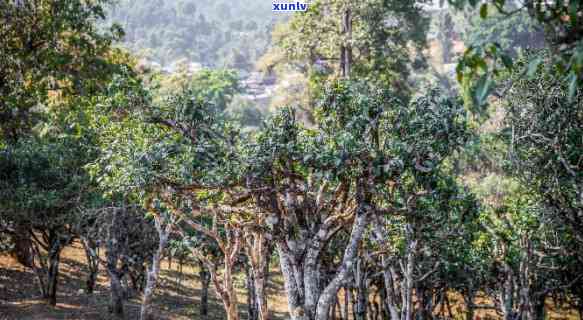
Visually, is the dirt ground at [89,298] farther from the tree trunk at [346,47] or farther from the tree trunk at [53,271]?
the tree trunk at [346,47]

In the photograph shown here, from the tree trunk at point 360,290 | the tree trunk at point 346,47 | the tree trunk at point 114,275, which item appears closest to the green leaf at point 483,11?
the tree trunk at point 360,290

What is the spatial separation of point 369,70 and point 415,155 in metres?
23.0

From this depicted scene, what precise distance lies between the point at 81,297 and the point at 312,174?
17.2 meters

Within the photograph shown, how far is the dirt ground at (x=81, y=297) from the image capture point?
2091 centimetres

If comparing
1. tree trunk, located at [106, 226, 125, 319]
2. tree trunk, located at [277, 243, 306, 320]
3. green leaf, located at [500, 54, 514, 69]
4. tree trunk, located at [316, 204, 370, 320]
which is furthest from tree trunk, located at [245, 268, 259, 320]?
green leaf, located at [500, 54, 514, 69]

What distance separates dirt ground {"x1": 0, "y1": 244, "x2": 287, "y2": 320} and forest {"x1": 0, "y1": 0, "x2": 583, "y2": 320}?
0.17m

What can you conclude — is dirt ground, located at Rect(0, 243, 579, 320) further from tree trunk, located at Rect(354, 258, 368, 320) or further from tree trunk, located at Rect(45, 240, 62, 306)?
tree trunk, located at Rect(354, 258, 368, 320)

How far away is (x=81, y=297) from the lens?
24.6 metres

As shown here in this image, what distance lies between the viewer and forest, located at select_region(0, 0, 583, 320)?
1030 cm

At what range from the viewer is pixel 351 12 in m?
31.2

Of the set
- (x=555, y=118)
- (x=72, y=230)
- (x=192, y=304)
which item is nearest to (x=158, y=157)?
(x=555, y=118)

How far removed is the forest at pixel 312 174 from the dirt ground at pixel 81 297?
173 mm

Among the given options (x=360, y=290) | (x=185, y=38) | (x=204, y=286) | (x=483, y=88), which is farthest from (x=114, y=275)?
(x=185, y=38)

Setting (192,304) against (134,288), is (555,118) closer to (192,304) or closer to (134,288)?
(192,304)
